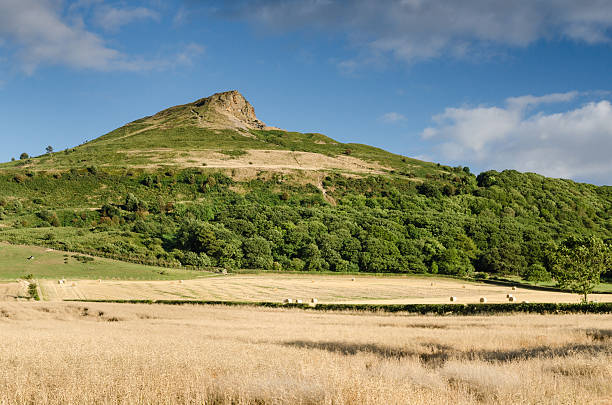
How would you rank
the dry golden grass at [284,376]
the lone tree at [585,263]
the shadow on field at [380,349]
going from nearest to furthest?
the dry golden grass at [284,376]
the shadow on field at [380,349]
the lone tree at [585,263]

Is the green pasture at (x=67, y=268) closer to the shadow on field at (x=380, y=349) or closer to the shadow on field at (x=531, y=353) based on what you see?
the shadow on field at (x=380, y=349)

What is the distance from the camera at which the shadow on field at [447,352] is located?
40.9ft

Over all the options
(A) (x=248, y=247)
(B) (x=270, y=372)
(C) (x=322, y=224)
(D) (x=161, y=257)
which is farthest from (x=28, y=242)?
(B) (x=270, y=372)

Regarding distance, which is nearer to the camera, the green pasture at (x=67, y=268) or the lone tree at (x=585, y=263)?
the lone tree at (x=585, y=263)

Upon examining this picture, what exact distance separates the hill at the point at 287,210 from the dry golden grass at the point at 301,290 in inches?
549

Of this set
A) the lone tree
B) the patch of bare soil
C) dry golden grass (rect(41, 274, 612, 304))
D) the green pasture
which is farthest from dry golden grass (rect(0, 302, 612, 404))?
the patch of bare soil

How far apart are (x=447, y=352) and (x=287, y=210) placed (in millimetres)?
92686

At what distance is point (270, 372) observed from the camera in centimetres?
887

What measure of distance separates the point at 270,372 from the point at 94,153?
16938 centimetres

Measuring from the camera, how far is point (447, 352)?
14344 mm

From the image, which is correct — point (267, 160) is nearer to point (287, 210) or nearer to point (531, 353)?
point (287, 210)

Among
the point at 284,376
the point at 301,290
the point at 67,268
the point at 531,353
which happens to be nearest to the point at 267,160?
the point at 67,268

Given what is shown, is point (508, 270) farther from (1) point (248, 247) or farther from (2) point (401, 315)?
(2) point (401, 315)

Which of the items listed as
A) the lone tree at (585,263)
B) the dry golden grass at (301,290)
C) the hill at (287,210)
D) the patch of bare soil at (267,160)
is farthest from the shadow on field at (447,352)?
the patch of bare soil at (267,160)
